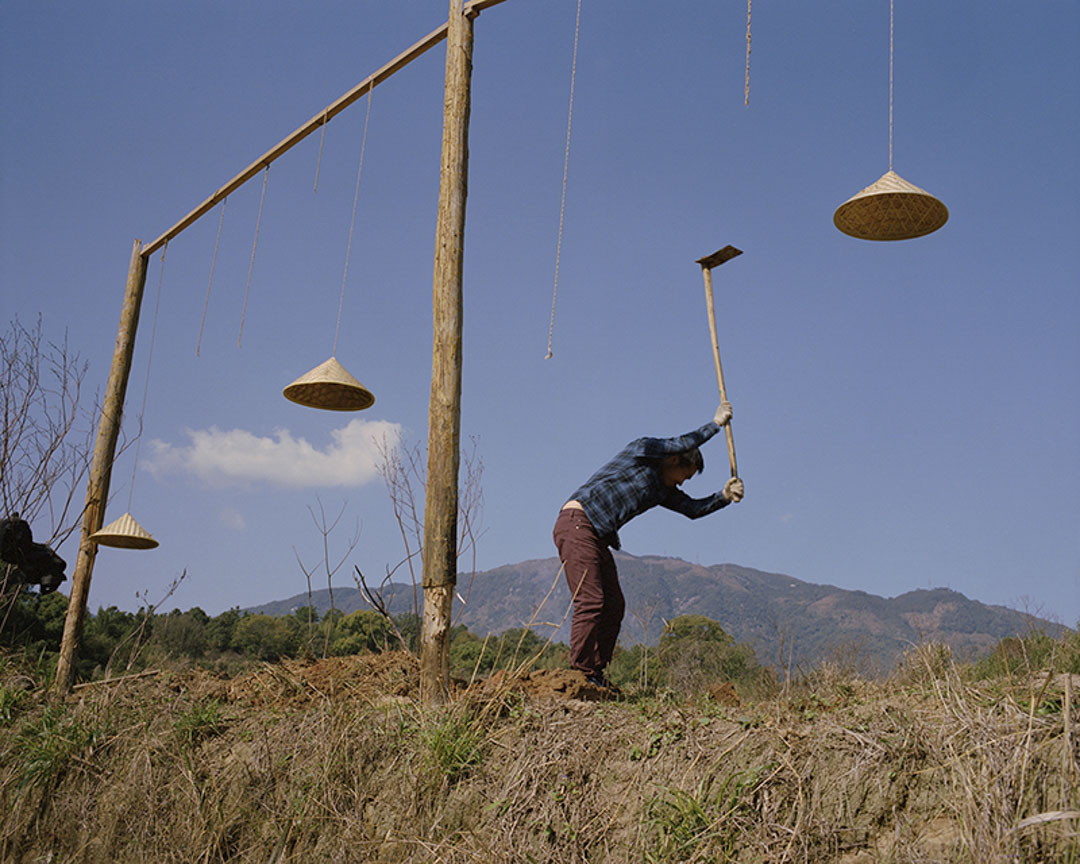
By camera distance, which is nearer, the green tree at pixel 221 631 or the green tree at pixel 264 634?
the green tree at pixel 264 634

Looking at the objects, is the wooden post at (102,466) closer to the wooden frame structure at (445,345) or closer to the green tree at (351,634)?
the wooden frame structure at (445,345)

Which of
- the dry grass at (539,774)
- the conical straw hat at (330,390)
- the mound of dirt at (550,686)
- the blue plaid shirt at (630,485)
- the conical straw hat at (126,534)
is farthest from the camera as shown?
the conical straw hat at (126,534)

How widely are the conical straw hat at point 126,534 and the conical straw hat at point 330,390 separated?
2690mm

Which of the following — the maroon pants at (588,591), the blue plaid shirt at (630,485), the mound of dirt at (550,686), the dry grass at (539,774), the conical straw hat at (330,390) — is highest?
the conical straw hat at (330,390)

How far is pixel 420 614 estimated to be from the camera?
5.52 metres

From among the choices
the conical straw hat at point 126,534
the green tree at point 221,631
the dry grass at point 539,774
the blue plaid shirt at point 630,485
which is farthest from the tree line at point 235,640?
the dry grass at point 539,774

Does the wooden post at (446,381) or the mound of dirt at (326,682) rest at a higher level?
the wooden post at (446,381)

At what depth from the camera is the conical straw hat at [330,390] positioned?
604 centimetres

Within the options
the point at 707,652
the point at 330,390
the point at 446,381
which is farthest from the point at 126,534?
the point at 707,652

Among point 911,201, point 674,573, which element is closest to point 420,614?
point 911,201

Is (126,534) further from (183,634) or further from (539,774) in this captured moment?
(183,634)

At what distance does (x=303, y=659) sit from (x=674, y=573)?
140423mm

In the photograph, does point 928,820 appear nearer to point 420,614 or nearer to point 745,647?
point 420,614

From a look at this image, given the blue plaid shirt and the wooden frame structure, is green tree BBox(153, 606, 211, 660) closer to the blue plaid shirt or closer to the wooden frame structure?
the wooden frame structure
